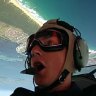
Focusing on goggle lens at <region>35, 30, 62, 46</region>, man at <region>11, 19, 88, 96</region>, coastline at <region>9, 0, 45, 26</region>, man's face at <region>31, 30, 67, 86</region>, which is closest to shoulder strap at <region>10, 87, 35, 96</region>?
man at <region>11, 19, 88, 96</region>

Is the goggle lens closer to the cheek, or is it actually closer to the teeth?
the cheek

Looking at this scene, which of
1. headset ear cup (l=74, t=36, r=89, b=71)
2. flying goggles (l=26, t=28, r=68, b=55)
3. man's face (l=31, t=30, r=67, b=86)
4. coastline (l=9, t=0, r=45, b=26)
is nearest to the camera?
man's face (l=31, t=30, r=67, b=86)

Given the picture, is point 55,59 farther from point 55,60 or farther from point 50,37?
point 50,37

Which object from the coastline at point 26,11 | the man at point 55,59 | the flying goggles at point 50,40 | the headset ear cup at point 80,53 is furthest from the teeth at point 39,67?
the coastline at point 26,11

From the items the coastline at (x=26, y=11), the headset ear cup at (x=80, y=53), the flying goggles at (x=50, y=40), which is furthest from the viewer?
the coastline at (x=26, y=11)

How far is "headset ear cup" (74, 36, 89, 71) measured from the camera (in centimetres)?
200

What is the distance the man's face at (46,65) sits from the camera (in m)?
1.70

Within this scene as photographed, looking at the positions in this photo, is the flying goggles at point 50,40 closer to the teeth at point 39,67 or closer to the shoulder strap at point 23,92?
the teeth at point 39,67

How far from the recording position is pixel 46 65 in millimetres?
1726

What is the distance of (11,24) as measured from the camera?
52.1ft

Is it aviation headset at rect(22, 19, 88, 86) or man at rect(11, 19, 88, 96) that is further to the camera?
aviation headset at rect(22, 19, 88, 86)

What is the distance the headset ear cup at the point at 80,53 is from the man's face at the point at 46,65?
0.19 metres

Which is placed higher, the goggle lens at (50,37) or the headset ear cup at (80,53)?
the goggle lens at (50,37)

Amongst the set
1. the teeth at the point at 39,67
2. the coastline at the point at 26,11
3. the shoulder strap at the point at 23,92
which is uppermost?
the coastline at the point at 26,11
